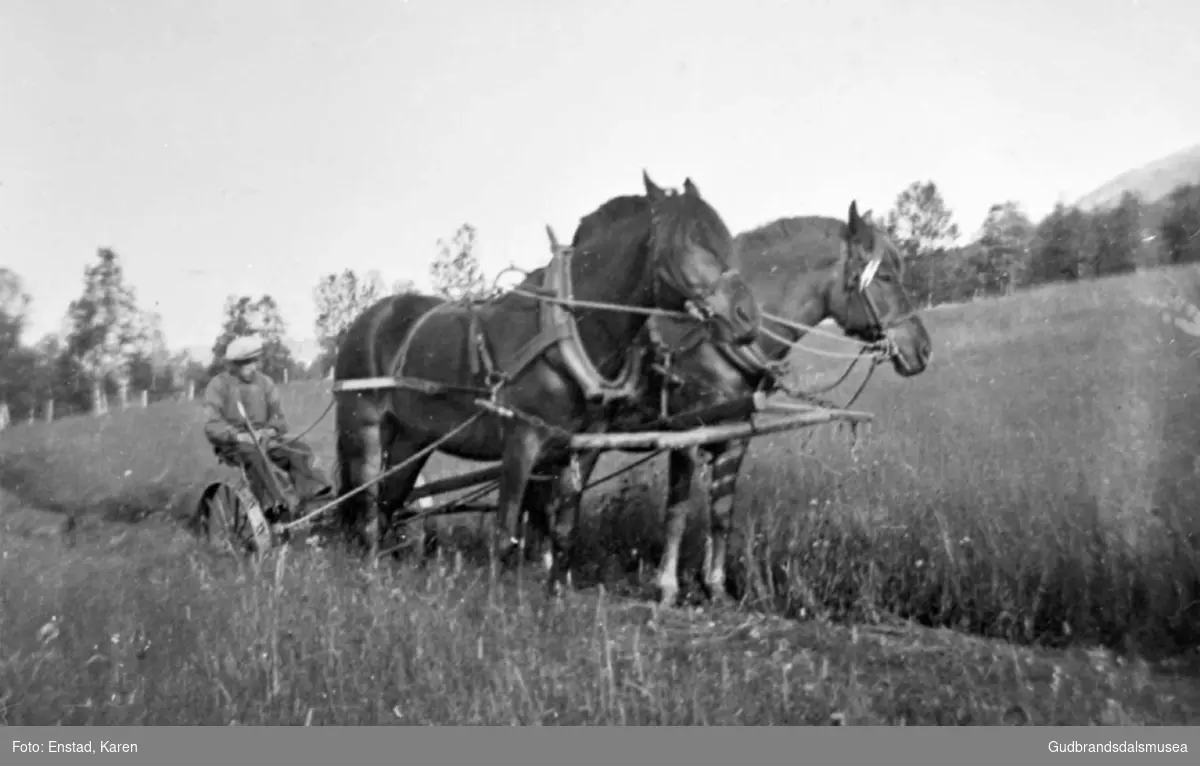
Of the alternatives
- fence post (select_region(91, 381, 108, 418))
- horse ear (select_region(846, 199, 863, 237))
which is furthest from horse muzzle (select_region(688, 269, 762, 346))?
fence post (select_region(91, 381, 108, 418))

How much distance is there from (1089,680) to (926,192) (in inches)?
131

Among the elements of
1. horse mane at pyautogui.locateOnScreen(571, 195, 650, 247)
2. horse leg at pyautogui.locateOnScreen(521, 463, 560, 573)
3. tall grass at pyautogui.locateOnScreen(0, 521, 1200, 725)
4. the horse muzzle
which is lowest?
tall grass at pyautogui.locateOnScreen(0, 521, 1200, 725)

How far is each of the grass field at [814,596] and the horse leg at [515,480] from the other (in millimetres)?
320

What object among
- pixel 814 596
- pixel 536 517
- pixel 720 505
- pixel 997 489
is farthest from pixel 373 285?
pixel 997 489

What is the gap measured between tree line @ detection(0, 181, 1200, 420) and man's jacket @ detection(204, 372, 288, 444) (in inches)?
10.5

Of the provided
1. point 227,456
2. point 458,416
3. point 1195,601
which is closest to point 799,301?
point 458,416

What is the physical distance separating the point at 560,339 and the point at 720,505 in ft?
5.83

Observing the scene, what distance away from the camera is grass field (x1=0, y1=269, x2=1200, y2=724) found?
4.08m

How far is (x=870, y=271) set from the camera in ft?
20.8

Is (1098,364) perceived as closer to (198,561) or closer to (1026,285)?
(1026,285)

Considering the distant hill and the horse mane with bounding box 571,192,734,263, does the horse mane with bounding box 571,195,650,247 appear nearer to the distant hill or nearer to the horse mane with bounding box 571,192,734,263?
the horse mane with bounding box 571,192,734,263

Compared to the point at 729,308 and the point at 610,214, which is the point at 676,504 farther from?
the point at 610,214

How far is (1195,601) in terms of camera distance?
4.49 metres

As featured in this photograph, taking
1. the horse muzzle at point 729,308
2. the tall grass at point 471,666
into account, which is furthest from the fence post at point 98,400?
the horse muzzle at point 729,308
